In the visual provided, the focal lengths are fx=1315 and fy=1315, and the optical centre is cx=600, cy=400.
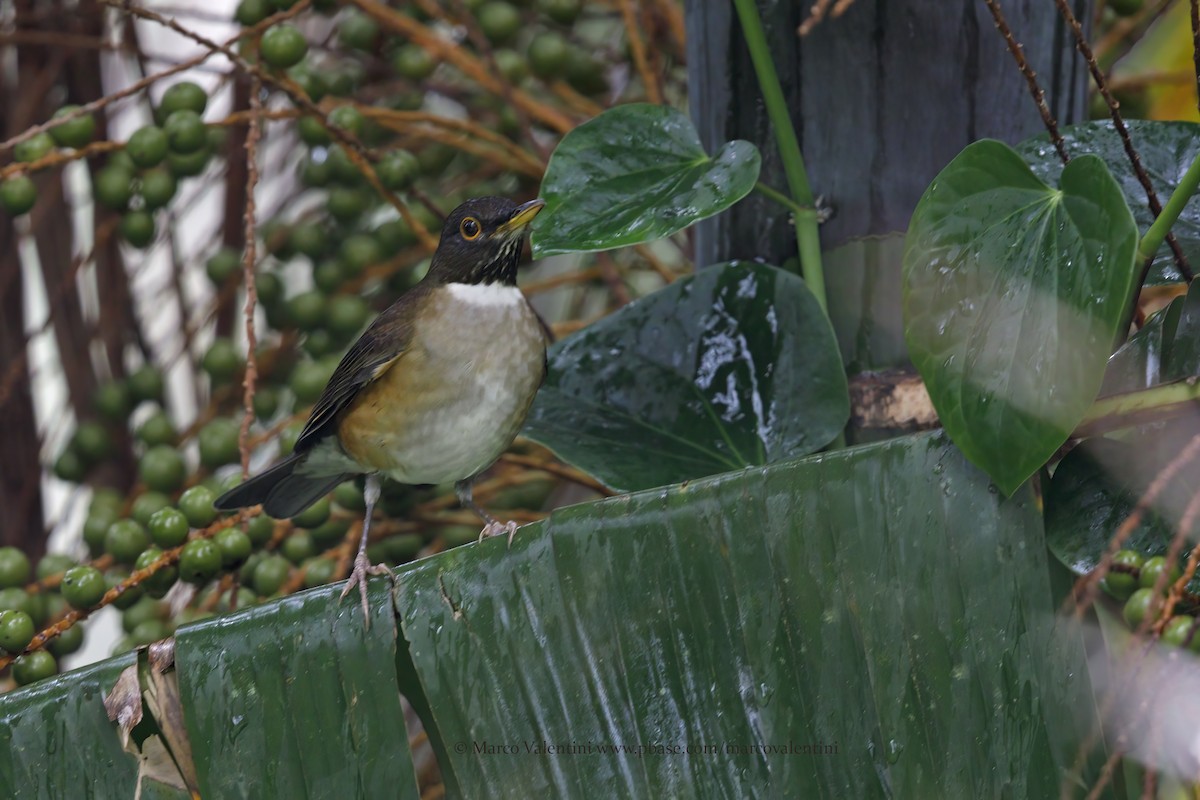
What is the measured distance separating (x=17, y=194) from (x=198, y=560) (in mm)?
811

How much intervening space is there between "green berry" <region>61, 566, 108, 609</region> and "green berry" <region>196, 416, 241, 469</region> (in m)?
0.54

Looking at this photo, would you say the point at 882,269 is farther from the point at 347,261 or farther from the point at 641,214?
the point at 347,261

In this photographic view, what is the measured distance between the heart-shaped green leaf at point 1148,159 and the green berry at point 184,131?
1427mm

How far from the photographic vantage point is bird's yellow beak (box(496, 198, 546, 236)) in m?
2.40

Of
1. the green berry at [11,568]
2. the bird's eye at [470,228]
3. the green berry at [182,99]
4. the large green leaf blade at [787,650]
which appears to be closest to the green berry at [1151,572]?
the large green leaf blade at [787,650]

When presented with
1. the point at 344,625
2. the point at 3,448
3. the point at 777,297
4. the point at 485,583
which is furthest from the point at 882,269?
the point at 3,448

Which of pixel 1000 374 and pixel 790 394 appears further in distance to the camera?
pixel 790 394

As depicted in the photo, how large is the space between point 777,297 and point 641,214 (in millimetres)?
262

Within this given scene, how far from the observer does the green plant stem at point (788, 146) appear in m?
1.83

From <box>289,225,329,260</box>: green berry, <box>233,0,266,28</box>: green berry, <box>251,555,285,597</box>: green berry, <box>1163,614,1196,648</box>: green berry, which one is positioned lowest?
<box>251,555,285,597</box>: green berry

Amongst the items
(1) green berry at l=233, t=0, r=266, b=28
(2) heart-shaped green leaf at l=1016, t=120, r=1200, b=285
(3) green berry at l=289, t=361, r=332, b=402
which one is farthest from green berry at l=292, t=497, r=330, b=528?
(2) heart-shaped green leaf at l=1016, t=120, r=1200, b=285

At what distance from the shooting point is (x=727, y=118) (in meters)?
2.00

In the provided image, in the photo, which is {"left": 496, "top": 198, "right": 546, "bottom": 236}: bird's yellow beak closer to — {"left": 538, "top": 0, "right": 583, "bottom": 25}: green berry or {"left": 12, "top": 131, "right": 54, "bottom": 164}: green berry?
{"left": 538, "top": 0, "right": 583, "bottom": 25}: green berry

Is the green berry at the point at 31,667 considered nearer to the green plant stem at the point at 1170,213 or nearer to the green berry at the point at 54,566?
the green berry at the point at 54,566
